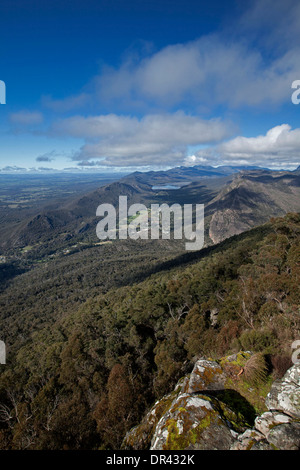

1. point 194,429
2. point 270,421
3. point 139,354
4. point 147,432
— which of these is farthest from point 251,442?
point 139,354

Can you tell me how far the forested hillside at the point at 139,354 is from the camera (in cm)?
1398

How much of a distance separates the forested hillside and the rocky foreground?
1.81m

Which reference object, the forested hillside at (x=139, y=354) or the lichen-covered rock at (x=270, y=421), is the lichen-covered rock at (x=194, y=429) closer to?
the lichen-covered rock at (x=270, y=421)

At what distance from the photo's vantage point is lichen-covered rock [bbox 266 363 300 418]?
280 inches

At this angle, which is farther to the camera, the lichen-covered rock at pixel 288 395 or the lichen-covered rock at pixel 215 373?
the lichen-covered rock at pixel 215 373

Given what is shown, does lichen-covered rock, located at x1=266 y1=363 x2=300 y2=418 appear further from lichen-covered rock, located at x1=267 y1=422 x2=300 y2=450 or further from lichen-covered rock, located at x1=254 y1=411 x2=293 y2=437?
lichen-covered rock, located at x1=267 y1=422 x2=300 y2=450

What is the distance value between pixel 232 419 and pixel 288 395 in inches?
87.5

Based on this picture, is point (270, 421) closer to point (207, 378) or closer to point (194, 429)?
point (194, 429)

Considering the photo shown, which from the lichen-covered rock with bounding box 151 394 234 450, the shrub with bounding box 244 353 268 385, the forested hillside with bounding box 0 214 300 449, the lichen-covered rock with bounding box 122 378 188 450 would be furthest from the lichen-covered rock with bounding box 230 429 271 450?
the lichen-covered rock with bounding box 122 378 188 450

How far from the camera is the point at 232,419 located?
762 centimetres

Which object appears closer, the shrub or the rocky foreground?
the rocky foreground

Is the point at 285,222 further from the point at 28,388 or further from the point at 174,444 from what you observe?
the point at 28,388

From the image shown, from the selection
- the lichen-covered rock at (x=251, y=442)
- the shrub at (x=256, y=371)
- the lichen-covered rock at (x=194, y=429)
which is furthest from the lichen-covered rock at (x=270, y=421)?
the shrub at (x=256, y=371)

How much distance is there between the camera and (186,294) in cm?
3653
